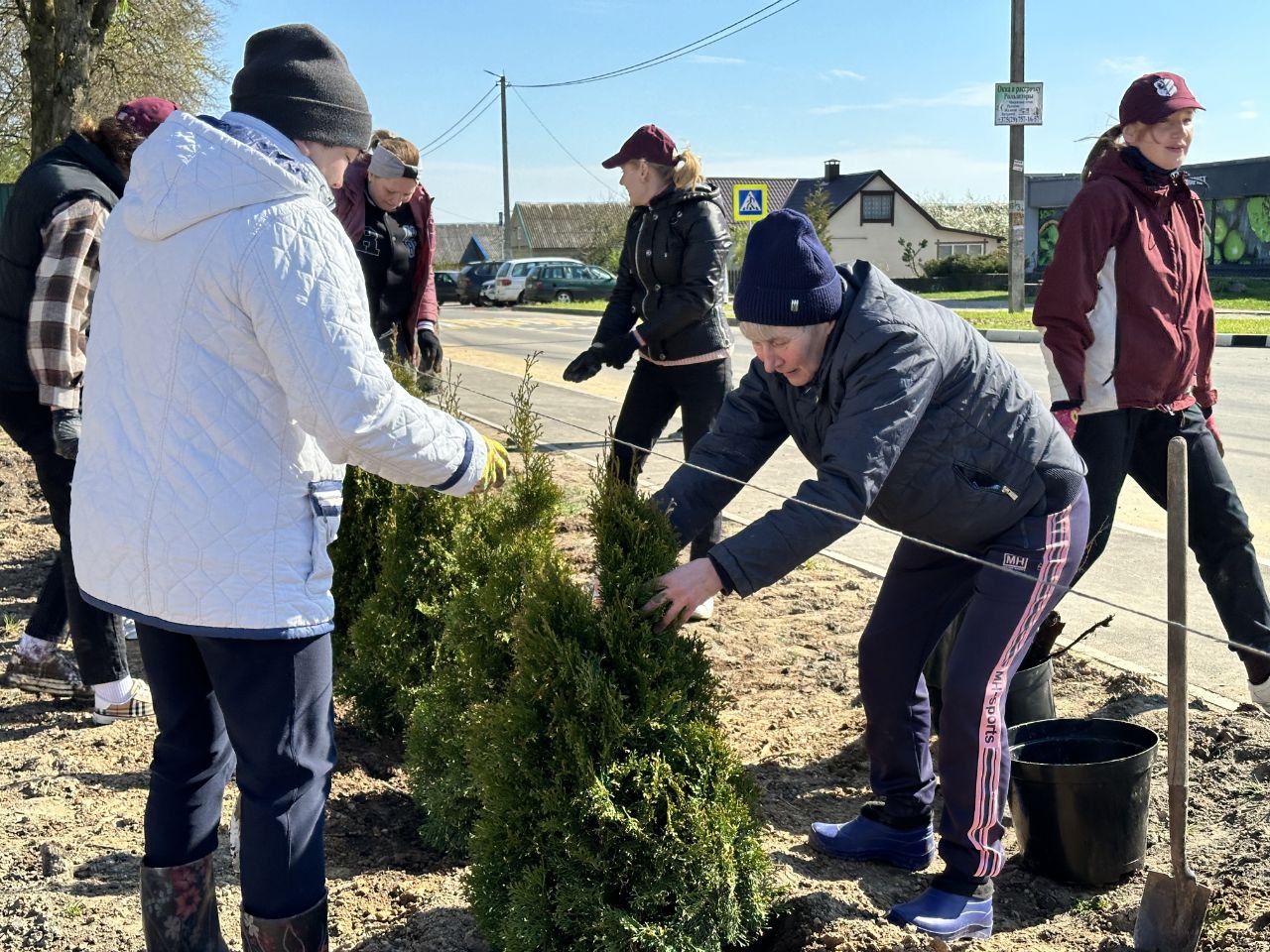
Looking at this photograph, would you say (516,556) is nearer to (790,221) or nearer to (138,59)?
(790,221)

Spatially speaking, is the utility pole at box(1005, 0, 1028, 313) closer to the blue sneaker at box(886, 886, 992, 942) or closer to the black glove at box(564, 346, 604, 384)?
the black glove at box(564, 346, 604, 384)

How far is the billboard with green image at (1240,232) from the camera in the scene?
3731 cm

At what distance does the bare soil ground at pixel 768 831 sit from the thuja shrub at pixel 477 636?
0.71ft

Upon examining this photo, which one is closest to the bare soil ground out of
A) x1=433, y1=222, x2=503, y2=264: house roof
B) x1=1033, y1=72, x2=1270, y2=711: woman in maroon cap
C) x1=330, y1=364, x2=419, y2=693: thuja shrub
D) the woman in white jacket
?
x1=330, y1=364, x2=419, y2=693: thuja shrub

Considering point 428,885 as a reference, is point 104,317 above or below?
above

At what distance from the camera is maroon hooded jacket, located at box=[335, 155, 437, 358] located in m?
5.55

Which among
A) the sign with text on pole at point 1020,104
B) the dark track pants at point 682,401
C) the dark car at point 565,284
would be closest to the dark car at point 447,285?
the dark car at point 565,284

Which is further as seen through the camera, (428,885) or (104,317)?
(428,885)

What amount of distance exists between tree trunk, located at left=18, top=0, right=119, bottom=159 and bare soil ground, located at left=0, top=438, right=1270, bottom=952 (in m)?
7.39

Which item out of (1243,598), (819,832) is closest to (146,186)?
(819,832)

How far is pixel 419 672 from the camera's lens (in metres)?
4.02

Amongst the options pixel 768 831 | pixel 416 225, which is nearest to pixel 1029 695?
pixel 768 831

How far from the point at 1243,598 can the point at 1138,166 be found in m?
1.53

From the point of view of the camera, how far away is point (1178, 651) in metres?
2.89
